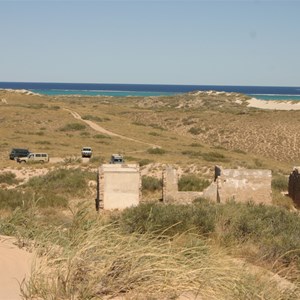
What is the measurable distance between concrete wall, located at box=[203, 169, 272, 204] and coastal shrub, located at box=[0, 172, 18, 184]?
1454 cm

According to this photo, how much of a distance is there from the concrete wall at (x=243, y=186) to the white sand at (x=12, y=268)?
48.7 ft

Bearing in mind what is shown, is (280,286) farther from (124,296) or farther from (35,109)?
(35,109)

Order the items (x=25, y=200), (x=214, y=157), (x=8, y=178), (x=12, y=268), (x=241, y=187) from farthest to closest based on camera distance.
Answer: (x=214, y=157)
(x=8, y=178)
(x=241, y=187)
(x=25, y=200)
(x=12, y=268)

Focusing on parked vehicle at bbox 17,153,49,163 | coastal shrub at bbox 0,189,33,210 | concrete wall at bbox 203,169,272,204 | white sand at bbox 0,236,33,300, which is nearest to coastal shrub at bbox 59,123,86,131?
parked vehicle at bbox 17,153,49,163

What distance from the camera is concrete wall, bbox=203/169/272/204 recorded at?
22.4 meters

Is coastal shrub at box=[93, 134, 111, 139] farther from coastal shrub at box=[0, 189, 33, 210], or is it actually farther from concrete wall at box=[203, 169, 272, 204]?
concrete wall at box=[203, 169, 272, 204]

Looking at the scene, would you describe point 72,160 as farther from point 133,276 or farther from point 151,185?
point 133,276

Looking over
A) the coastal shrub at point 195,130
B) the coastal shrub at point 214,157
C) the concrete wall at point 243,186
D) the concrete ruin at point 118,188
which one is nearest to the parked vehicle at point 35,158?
the coastal shrub at point 214,157

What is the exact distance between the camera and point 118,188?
22453 millimetres

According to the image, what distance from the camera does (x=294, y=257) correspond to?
10797 millimetres

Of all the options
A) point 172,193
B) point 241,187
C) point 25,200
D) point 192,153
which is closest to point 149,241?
point 25,200

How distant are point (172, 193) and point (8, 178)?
538 inches

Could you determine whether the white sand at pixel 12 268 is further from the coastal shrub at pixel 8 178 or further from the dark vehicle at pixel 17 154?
the dark vehicle at pixel 17 154

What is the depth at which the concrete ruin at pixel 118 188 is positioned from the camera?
72.6 ft
